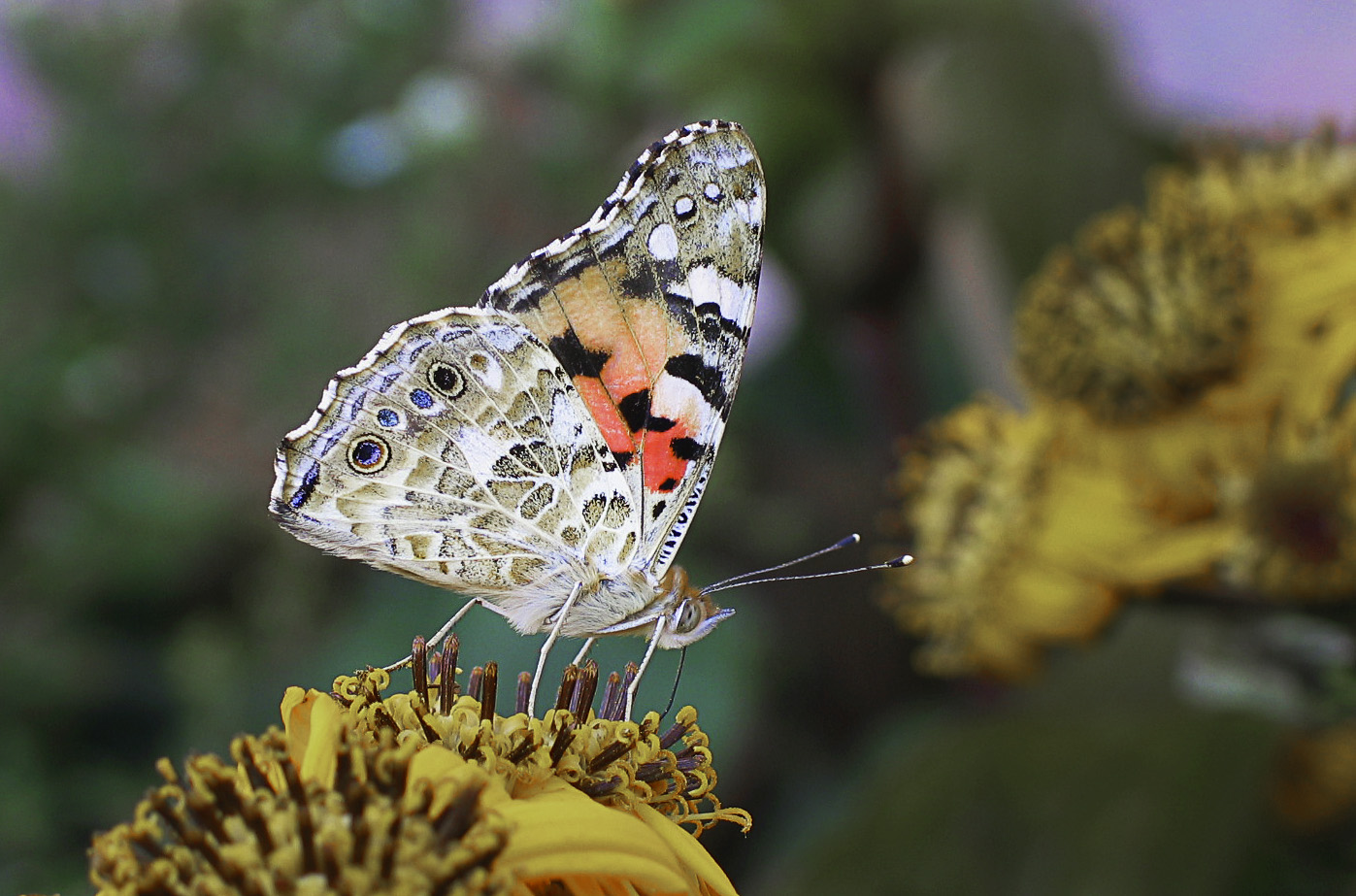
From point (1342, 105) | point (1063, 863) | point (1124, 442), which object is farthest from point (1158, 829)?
point (1342, 105)

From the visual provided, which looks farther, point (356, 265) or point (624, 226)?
point (356, 265)

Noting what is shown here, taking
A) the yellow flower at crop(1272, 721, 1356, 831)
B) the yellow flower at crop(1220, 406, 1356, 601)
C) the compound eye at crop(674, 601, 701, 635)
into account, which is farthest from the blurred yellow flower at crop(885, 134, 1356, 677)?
the compound eye at crop(674, 601, 701, 635)

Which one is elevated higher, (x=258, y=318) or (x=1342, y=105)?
(x=258, y=318)

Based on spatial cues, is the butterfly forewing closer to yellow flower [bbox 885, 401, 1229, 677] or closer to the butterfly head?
the butterfly head

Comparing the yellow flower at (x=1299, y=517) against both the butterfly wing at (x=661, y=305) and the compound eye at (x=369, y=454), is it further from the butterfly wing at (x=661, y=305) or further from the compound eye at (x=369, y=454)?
the compound eye at (x=369, y=454)

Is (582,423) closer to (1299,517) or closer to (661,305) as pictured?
(661,305)

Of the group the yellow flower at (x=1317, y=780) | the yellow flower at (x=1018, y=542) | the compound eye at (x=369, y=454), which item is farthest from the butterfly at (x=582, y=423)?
the yellow flower at (x=1317, y=780)

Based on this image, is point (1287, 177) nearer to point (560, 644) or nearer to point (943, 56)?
point (943, 56)

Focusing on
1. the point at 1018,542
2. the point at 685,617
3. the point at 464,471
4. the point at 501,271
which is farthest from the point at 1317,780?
the point at 501,271
